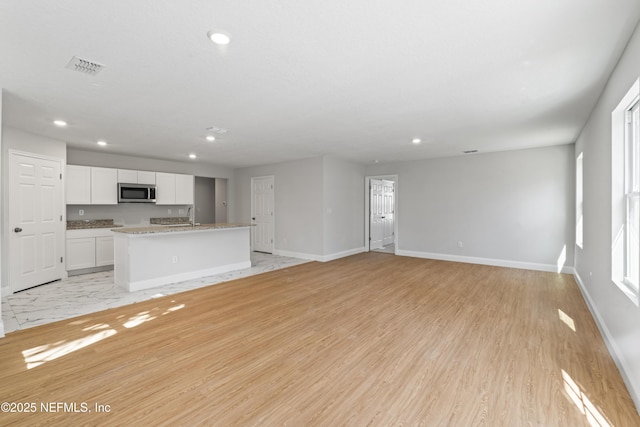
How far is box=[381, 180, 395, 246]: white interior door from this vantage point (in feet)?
29.1

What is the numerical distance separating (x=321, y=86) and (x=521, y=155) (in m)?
5.17

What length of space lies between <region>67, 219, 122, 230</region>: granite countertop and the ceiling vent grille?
412 cm

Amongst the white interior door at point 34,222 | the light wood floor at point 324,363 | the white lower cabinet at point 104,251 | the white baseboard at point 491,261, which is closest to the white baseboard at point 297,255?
the white baseboard at point 491,261

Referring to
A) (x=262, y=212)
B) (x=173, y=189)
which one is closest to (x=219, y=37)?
(x=173, y=189)

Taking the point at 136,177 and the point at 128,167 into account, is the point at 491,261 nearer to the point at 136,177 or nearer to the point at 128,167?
the point at 136,177

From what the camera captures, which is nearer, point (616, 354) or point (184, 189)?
point (616, 354)

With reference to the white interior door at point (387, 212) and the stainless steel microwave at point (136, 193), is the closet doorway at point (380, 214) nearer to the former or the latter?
the white interior door at point (387, 212)

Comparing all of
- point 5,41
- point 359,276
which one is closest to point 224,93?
point 5,41

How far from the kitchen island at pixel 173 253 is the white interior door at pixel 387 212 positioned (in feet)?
15.1

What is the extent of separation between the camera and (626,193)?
2.39 metres

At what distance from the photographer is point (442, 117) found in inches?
151

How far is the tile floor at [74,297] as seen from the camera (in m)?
3.36

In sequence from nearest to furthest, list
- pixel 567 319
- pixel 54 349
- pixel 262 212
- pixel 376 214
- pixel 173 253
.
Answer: pixel 54 349 → pixel 567 319 → pixel 173 253 → pixel 262 212 → pixel 376 214

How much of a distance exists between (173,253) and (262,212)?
343 centimetres
